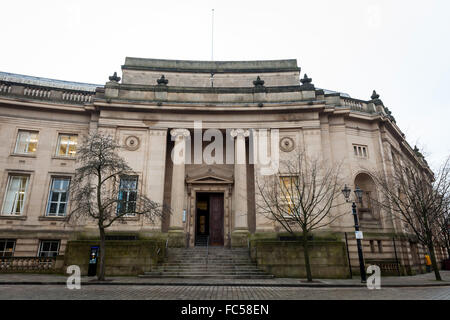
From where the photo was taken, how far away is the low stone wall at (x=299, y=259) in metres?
15.2

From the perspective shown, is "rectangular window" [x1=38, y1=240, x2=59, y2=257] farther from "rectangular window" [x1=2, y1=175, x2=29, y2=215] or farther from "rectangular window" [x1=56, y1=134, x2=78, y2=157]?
"rectangular window" [x1=56, y1=134, x2=78, y2=157]

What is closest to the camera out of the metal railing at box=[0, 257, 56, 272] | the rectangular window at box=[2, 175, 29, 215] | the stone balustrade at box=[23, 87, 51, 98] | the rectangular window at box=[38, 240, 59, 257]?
the metal railing at box=[0, 257, 56, 272]

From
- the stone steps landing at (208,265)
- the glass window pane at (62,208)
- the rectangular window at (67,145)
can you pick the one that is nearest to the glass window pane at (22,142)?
the rectangular window at (67,145)

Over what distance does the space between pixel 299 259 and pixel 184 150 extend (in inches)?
421

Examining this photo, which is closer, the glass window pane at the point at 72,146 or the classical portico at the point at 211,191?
the classical portico at the point at 211,191

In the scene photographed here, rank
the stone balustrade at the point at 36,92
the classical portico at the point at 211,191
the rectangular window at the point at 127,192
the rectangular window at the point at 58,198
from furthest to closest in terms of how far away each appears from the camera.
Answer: the stone balustrade at the point at 36,92 → the rectangular window at the point at 58,198 → the classical portico at the point at 211,191 → the rectangular window at the point at 127,192

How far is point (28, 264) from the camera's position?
16.1 meters

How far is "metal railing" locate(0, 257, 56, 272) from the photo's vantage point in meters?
15.9

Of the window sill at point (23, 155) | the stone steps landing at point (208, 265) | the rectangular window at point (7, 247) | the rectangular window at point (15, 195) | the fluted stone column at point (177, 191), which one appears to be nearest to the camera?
the stone steps landing at point (208, 265)

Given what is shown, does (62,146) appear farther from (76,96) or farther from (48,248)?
(48,248)

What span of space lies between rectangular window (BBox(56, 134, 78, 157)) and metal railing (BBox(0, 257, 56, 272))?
7741 mm

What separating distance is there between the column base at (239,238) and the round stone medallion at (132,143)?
9.50m

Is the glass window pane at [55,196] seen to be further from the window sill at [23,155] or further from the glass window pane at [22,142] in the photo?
the glass window pane at [22,142]

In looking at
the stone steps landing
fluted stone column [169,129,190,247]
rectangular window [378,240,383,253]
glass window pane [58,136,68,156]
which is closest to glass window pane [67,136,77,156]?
glass window pane [58,136,68,156]
